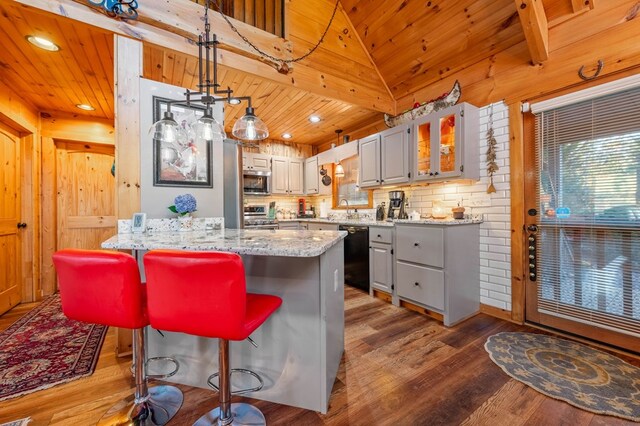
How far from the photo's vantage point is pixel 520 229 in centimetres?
260

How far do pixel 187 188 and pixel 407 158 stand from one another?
2487 mm

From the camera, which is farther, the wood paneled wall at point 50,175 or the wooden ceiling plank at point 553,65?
the wood paneled wall at point 50,175

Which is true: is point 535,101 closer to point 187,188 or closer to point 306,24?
point 306,24

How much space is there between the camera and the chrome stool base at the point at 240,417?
1.37 metres

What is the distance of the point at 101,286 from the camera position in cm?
115

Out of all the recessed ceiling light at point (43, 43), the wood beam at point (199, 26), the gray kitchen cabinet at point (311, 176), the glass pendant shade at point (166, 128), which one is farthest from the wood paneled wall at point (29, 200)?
the gray kitchen cabinet at point (311, 176)

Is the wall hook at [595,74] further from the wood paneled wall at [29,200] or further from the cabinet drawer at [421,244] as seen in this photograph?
the wood paneled wall at [29,200]

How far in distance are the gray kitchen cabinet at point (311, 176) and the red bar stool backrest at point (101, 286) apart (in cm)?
421

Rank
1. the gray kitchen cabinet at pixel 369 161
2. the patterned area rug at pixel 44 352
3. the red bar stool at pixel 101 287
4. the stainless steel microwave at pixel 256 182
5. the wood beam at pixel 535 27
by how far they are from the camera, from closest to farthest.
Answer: the red bar stool at pixel 101 287 < the patterned area rug at pixel 44 352 < the wood beam at pixel 535 27 < the gray kitchen cabinet at pixel 369 161 < the stainless steel microwave at pixel 256 182

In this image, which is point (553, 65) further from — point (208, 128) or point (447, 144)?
point (208, 128)

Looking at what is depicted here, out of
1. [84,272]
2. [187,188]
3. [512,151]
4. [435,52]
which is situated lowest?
[84,272]

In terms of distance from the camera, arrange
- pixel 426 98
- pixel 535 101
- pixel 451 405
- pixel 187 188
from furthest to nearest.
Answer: pixel 426 98 → pixel 535 101 → pixel 187 188 → pixel 451 405

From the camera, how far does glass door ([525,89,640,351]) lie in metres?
2.02

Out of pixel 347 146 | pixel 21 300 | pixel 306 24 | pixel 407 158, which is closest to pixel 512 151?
pixel 407 158
